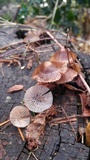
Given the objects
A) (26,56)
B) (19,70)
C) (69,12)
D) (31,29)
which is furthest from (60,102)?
(69,12)

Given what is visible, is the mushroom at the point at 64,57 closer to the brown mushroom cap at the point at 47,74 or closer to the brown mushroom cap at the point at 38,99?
the brown mushroom cap at the point at 47,74

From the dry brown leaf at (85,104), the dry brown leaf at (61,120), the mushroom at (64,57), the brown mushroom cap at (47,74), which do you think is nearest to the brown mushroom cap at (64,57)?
the mushroom at (64,57)

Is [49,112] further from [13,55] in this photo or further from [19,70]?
[13,55]

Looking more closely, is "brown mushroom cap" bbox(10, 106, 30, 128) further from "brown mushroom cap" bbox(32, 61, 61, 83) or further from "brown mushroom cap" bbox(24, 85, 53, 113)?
"brown mushroom cap" bbox(32, 61, 61, 83)

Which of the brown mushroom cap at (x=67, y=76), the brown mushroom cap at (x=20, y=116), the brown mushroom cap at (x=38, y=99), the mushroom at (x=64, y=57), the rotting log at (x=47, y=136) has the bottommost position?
the rotting log at (x=47, y=136)

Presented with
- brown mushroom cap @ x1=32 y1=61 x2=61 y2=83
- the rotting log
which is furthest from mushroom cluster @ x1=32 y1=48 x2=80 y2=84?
the rotting log

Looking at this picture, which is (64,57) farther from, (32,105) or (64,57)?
(32,105)
